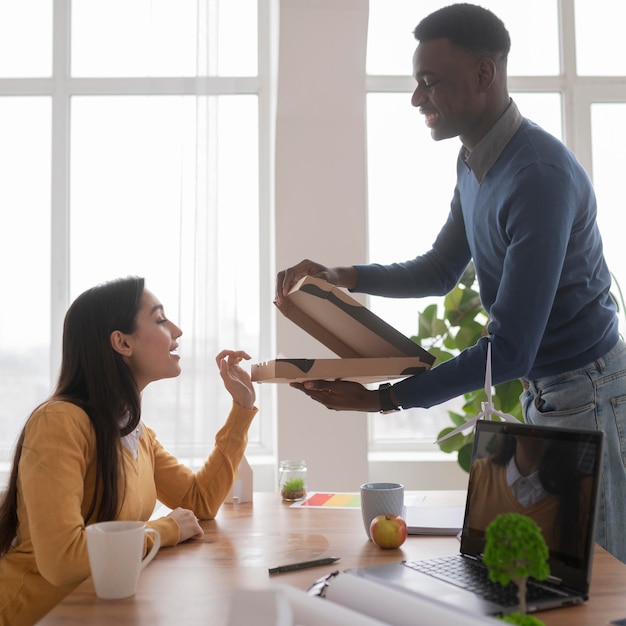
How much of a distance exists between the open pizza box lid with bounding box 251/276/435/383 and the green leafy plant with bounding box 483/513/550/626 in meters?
0.74

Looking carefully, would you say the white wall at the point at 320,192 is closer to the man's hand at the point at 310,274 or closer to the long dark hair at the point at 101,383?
the man's hand at the point at 310,274

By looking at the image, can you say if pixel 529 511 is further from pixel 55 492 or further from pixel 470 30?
pixel 470 30

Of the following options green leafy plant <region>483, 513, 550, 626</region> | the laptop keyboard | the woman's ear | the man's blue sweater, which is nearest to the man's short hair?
the man's blue sweater

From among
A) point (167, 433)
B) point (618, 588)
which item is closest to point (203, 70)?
point (167, 433)

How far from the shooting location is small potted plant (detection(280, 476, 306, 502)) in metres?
1.92

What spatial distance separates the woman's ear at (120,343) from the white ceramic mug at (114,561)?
0.74m

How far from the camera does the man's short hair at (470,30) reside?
5.52ft

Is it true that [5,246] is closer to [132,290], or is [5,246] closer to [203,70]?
[203,70]

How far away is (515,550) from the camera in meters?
0.76

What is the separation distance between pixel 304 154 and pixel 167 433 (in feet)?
4.62

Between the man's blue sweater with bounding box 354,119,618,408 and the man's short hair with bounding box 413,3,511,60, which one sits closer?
the man's blue sweater with bounding box 354,119,618,408

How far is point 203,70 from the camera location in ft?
11.5

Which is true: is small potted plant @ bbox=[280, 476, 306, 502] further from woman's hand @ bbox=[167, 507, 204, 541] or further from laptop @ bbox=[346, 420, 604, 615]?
laptop @ bbox=[346, 420, 604, 615]

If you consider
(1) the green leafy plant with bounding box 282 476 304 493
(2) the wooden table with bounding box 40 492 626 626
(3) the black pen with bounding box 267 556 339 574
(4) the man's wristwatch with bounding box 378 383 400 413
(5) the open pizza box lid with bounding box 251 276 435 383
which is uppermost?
(5) the open pizza box lid with bounding box 251 276 435 383
